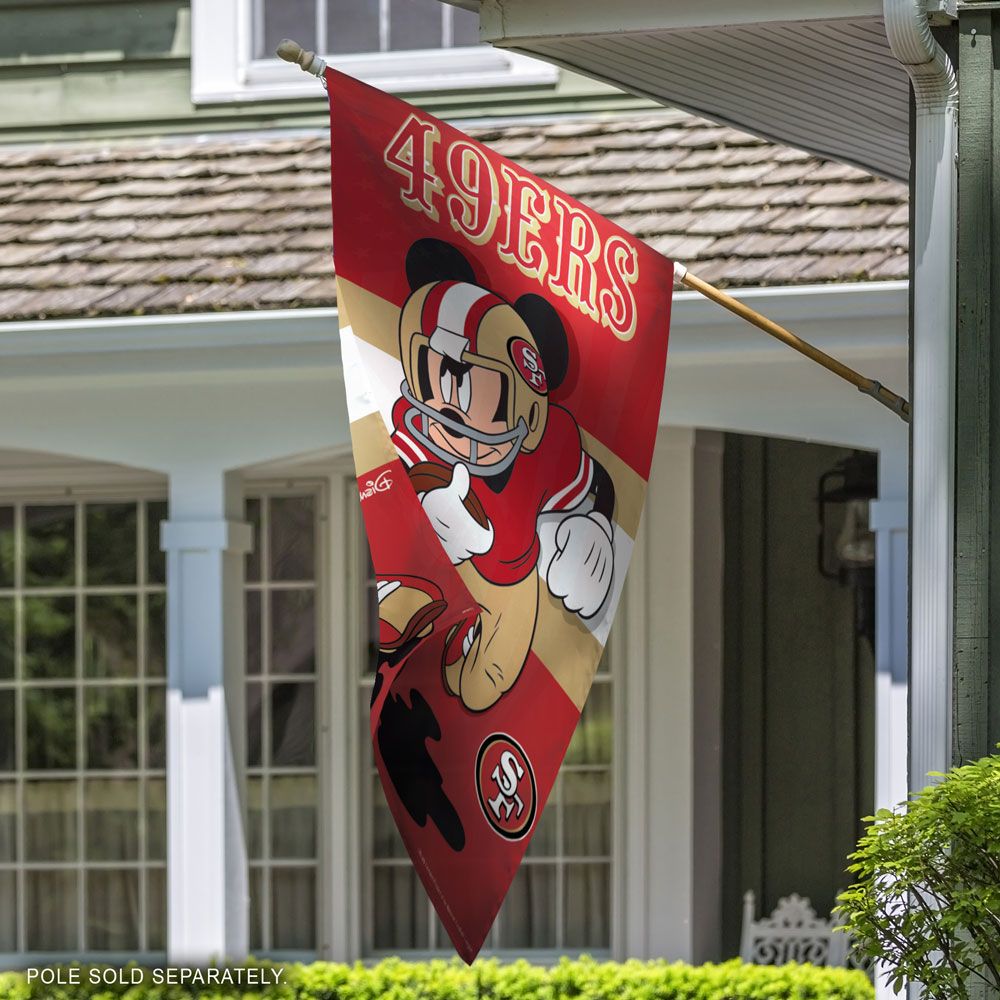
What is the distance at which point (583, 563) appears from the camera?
433cm

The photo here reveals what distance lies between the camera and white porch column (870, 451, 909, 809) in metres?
6.41

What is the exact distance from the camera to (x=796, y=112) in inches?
189

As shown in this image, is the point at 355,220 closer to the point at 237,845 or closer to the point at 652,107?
the point at 237,845

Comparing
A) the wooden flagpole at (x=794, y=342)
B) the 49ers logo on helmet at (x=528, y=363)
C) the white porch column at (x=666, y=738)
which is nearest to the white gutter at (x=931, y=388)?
the wooden flagpole at (x=794, y=342)

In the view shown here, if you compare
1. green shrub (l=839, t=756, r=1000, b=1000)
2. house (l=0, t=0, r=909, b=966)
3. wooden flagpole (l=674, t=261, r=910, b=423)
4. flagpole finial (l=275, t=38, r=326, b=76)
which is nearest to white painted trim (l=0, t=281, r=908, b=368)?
house (l=0, t=0, r=909, b=966)

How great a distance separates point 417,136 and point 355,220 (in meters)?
0.28

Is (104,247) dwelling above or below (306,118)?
below

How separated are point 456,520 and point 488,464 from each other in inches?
7.0

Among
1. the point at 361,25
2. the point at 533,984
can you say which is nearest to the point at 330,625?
the point at 533,984

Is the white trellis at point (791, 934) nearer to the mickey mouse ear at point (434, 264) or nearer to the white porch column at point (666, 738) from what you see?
the white porch column at point (666, 738)

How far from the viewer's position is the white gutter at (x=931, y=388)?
3922 millimetres

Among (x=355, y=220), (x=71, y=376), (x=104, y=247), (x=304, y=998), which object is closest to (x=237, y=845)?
(x=304, y=998)

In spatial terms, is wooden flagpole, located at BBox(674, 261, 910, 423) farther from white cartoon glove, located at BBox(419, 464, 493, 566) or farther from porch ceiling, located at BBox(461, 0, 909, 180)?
white cartoon glove, located at BBox(419, 464, 493, 566)

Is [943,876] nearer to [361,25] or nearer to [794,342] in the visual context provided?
[794,342]
